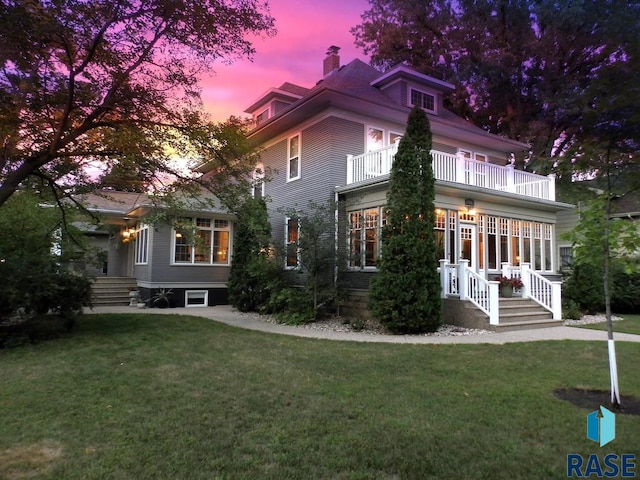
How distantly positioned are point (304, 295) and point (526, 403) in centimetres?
807

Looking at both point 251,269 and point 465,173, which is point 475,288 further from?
point 251,269

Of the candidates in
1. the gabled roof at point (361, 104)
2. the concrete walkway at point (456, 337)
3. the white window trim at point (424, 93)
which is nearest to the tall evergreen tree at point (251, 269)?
the concrete walkway at point (456, 337)

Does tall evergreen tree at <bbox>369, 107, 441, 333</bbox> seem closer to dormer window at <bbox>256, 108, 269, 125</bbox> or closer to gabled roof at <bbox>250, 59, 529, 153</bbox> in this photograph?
gabled roof at <bbox>250, 59, 529, 153</bbox>

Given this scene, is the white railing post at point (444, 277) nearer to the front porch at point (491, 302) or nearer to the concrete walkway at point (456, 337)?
the front porch at point (491, 302)

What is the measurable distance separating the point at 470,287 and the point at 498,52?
55.1ft

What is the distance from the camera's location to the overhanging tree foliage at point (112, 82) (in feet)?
23.0

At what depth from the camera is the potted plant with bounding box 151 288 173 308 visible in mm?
15344

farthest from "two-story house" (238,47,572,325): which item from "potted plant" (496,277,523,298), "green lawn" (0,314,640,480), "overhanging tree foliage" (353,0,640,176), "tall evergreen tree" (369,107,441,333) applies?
"overhanging tree foliage" (353,0,640,176)

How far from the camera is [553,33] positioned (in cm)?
2083

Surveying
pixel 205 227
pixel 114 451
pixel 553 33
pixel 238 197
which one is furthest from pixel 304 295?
pixel 553 33

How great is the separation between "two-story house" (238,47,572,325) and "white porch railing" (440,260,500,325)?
27 millimetres

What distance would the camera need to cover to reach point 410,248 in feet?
32.7

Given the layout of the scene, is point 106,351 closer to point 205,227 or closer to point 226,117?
point 226,117

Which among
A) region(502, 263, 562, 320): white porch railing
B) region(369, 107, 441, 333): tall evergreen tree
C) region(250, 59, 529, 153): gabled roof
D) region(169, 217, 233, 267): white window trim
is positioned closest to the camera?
region(369, 107, 441, 333): tall evergreen tree
